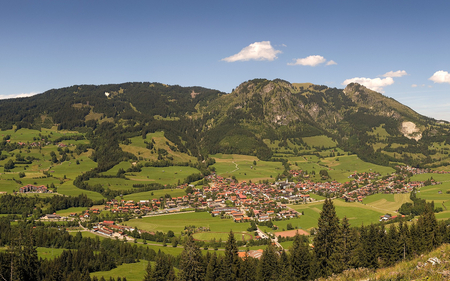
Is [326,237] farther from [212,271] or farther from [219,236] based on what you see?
[219,236]

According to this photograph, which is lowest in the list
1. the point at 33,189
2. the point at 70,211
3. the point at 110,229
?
the point at 110,229

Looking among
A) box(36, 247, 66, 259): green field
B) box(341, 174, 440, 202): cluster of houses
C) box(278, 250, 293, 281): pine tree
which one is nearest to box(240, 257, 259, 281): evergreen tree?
box(278, 250, 293, 281): pine tree

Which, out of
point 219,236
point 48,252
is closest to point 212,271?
point 219,236

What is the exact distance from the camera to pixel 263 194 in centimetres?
14062

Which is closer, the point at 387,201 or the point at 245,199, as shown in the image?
the point at 387,201

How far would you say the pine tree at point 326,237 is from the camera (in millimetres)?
38719

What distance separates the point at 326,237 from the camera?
130 feet

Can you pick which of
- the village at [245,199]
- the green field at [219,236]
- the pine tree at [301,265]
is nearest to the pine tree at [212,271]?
the pine tree at [301,265]

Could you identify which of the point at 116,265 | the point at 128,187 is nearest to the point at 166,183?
the point at 128,187

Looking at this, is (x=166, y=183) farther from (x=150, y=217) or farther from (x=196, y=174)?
(x=150, y=217)

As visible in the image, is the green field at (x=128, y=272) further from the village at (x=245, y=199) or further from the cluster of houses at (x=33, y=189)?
the cluster of houses at (x=33, y=189)

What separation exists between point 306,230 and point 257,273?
48.5m

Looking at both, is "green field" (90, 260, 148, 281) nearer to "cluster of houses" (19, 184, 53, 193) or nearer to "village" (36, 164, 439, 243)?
"village" (36, 164, 439, 243)

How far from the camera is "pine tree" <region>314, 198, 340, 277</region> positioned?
127ft
